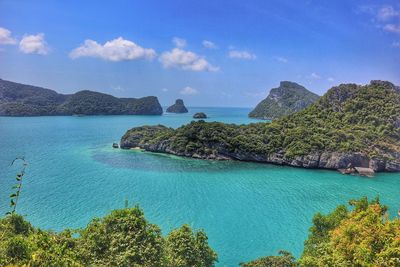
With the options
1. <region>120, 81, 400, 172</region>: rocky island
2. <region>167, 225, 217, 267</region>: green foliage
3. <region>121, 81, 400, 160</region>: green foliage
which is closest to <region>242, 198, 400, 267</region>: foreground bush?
<region>167, 225, 217, 267</region>: green foliage

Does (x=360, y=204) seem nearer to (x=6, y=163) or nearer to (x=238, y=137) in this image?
(x=238, y=137)

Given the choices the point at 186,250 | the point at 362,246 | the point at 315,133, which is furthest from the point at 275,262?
the point at 315,133

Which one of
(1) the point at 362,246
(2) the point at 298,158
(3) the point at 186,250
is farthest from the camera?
(2) the point at 298,158

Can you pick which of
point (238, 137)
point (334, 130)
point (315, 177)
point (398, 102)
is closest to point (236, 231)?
point (315, 177)

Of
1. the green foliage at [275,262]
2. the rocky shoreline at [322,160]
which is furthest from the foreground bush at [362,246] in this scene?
the rocky shoreline at [322,160]

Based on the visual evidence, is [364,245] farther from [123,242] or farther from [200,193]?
[200,193]

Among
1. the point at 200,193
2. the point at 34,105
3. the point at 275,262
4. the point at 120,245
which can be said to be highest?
the point at 34,105

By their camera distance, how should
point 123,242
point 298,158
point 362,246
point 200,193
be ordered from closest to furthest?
1. point 362,246
2. point 123,242
3. point 200,193
4. point 298,158
